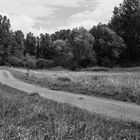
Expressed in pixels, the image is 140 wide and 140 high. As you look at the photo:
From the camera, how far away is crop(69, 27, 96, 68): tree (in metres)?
71.5

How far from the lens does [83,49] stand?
72188mm

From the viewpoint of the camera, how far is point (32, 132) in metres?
4.93

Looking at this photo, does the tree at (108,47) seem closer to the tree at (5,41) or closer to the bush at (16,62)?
the bush at (16,62)

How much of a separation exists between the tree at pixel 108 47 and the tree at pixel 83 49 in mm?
2664

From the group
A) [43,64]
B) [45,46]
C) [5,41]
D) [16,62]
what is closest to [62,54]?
[43,64]

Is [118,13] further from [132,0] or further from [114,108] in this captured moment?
[114,108]

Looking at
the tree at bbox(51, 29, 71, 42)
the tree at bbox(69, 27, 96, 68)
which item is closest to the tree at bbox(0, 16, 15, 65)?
the tree at bbox(51, 29, 71, 42)

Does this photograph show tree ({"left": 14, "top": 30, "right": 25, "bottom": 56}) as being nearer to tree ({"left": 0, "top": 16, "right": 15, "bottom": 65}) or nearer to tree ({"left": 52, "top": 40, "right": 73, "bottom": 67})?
tree ({"left": 0, "top": 16, "right": 15, "bottom": 65})

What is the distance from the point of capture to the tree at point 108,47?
69.5m

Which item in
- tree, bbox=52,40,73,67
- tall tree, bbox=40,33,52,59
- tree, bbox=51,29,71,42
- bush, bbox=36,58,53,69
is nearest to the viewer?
tree, bbox=52,40,73,67

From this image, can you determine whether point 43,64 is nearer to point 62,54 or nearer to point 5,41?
point 62,54

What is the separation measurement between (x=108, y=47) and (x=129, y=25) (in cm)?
1314

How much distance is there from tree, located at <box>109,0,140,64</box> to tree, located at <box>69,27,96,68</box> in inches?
411

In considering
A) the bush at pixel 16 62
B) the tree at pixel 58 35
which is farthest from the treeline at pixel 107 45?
the tree at pixel 58 35
